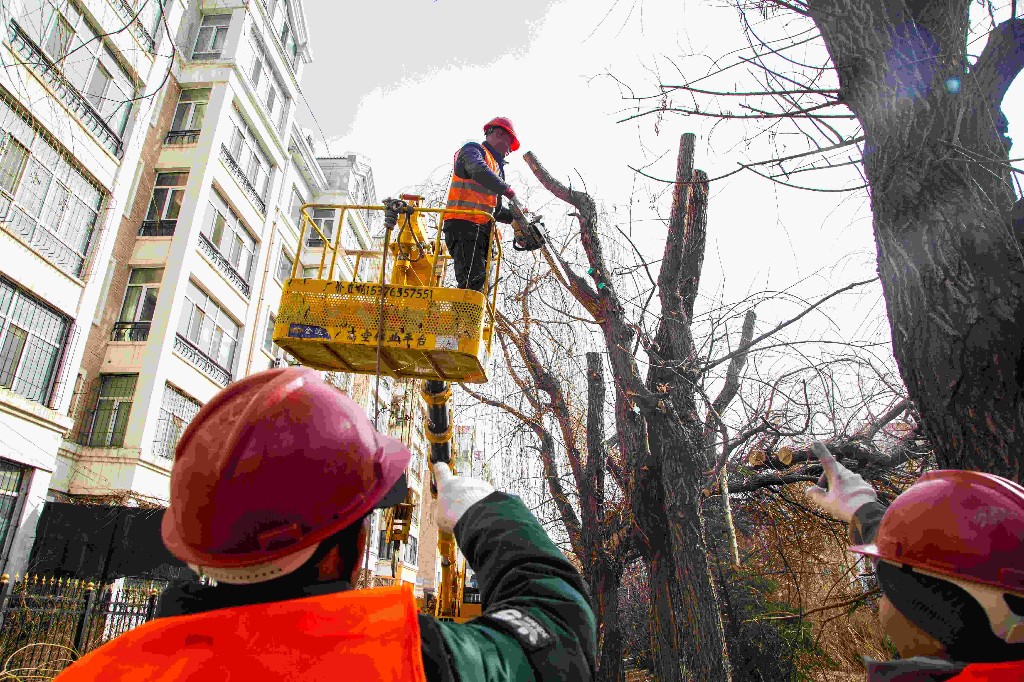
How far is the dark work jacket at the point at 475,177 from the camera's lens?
523cm

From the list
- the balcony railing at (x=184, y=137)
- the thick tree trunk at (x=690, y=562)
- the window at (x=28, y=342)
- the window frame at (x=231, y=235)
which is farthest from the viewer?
the window frame at (x=231, y=235)

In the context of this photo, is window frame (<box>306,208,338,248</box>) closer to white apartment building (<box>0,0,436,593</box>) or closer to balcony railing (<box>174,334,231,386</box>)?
white apartment building (<box>0,0,436,593</box>)

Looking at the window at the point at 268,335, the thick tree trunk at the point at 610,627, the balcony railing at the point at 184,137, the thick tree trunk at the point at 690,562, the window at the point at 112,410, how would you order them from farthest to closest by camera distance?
1. the window at the point at 268,335
2. the balcony railing at the point at 184,137
3. the window at the point at 112,410
4. the thick tree trunk at the point at 610,627
5. the thick tree trunk at the point at 690,562

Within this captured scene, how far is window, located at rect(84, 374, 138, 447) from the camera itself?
14695 millimetres

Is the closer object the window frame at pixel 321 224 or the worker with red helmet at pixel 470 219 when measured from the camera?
the worker with red helmet at pixel 470 219

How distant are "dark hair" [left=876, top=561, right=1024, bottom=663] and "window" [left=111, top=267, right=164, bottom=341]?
56.2 ft

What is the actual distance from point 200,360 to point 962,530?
18461 mm

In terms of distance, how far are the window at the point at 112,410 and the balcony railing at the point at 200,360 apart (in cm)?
144

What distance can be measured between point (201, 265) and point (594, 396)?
42.2 ft

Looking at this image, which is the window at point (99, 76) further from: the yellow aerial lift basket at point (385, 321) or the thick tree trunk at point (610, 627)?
the thick tree trunk at point (610, 627)

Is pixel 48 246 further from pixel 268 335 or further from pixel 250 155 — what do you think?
pixel 268 335

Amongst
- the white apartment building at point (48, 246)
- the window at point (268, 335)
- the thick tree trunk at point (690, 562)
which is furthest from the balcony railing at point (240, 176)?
the thick tree trunk at point (690, 562)

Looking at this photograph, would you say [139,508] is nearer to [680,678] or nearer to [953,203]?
[680,678]

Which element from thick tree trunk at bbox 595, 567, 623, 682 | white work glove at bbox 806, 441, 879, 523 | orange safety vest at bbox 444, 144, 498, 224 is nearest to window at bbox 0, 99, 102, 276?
orange safety vest at bbox 444, 144, 498, 224
